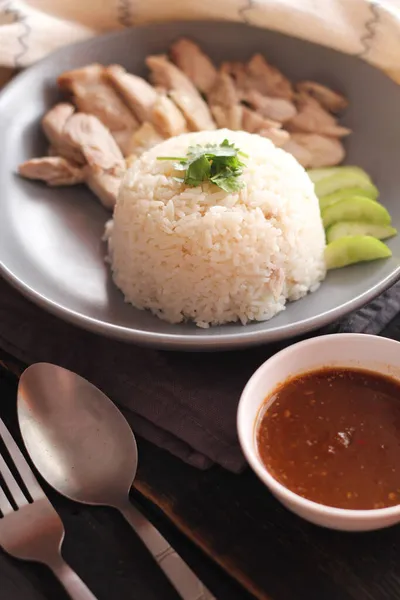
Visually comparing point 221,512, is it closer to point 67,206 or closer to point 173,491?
point 173,491

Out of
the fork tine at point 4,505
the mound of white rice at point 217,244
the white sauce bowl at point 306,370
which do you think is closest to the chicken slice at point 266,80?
the mound of white rice at point 217,244

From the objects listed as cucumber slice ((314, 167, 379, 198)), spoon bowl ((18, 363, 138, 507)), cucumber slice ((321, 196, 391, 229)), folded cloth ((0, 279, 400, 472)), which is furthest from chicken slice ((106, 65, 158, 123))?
spoon bowl ((18, 363, 138, 507))

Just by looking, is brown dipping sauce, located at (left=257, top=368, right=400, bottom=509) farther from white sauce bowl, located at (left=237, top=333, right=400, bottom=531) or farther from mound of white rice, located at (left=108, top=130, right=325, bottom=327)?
mound of white rice, located at (left=108, top=130, right=325, bottom=327)

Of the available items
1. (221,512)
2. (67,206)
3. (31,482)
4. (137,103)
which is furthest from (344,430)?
(137,103)

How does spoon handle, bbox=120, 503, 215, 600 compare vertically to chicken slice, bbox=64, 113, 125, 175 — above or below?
below

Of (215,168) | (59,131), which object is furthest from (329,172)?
(59,131)

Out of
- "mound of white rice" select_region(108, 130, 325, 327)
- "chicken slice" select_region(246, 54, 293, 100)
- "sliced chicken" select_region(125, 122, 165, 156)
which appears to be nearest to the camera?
"mound of white rice" select_region(108, 130, 325, 327)

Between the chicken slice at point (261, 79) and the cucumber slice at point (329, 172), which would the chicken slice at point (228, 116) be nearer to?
the chicken slice at point (261, 79)
